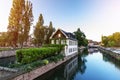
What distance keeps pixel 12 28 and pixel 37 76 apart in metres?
22.8

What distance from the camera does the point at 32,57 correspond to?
62.6ft

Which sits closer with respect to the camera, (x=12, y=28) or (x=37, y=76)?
(x=37, y=76)

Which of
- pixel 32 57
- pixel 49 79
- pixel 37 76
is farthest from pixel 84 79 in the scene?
pixel 32 57

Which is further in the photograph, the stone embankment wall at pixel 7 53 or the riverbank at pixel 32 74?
the stone embankment wall at pixel 7 53

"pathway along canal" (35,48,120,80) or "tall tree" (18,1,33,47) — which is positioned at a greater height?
"tall tree" (18,1,33,47)

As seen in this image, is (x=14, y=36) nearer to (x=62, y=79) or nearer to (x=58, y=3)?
(x=58, y=3)

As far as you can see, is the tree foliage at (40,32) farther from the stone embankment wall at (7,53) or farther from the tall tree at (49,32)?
the stone embankment wall at (7,53)

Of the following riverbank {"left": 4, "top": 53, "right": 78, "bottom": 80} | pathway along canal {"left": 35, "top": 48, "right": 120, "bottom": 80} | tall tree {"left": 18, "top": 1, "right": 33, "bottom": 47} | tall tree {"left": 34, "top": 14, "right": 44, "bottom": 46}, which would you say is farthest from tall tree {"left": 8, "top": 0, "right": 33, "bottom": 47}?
riverbank {"left": 4, "top": 53, "right": 78, "bottom": 80}

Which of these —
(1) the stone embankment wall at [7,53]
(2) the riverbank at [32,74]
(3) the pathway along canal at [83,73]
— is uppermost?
(1) the stone embankment wall at [7,53]

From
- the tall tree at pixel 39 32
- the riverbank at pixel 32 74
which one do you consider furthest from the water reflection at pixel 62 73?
the tall tree at pixel 39 32

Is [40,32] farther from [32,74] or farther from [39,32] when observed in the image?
[32,74]

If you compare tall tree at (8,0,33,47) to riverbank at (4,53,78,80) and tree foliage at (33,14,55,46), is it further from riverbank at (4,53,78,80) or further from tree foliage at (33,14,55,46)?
riverbank at (4,53,78,80)

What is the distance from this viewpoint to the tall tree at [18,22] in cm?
3631

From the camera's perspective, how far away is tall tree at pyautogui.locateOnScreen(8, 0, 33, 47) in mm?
36312
